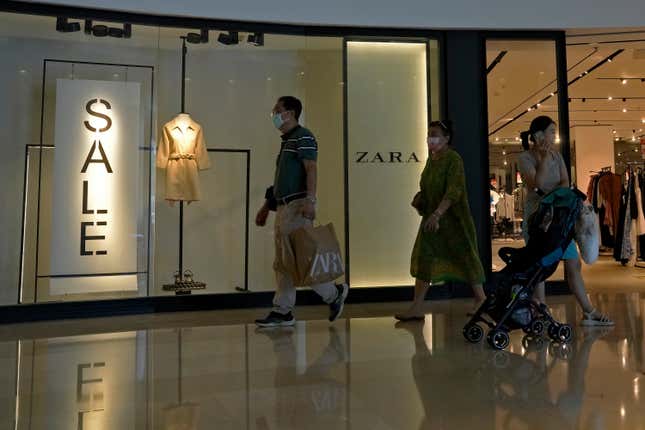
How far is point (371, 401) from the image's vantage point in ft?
6.59

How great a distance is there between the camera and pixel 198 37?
514cm

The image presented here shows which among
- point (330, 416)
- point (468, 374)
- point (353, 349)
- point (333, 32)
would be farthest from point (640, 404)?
point (333, 32)

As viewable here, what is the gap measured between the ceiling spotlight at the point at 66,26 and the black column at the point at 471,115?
3436 mm

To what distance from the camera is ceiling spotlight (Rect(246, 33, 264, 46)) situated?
5.11 metres

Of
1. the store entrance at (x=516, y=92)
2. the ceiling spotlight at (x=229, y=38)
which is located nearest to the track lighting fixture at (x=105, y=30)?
the ceiling spotlight at (x=229, y=38)

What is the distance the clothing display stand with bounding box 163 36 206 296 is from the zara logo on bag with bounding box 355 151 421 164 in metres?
1.86

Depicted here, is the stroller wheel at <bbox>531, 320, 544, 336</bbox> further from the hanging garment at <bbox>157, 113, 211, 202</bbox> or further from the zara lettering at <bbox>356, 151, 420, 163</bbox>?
the hanging garment at <bbox>157, 113, 211, 202</bbox>

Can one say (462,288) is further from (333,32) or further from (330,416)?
(330,416)

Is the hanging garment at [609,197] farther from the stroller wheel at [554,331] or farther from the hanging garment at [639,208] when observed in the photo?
the stroller wheel at [554,331]

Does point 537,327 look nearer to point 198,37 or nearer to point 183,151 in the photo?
point 183,151

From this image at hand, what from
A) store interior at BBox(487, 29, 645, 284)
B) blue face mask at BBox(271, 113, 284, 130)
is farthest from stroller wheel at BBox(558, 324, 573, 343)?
blue face mask at BBox(271, 113, 284, 130)

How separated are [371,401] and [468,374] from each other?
599 millimetres

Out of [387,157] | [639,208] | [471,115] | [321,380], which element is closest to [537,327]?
[321,380]

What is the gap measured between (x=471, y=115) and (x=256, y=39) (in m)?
2.24
